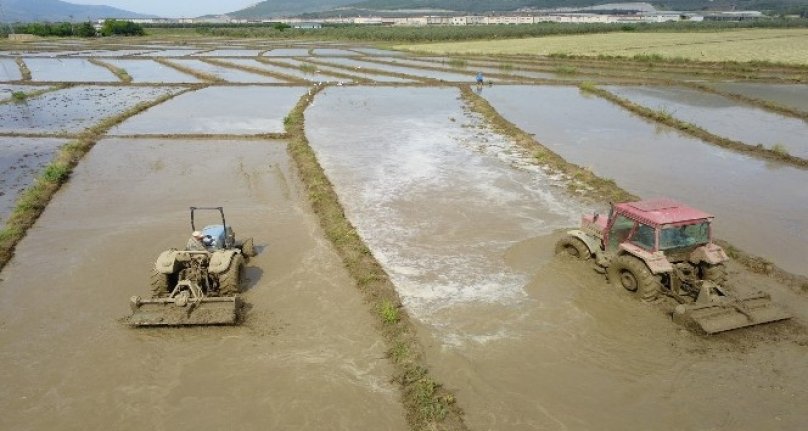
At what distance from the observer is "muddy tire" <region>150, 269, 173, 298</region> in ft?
29.8

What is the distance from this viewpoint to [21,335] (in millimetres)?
8359

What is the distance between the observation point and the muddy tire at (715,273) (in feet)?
28.9

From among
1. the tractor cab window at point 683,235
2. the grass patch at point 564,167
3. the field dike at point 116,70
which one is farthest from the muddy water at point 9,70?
the tractor cab window at point 683,235

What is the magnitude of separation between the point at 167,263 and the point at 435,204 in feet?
22.8

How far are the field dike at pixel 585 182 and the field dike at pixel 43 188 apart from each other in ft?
45.6

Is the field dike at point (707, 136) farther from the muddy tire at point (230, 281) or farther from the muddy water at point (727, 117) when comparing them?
the muddy tire at point (230, 281)

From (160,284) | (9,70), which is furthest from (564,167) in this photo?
(9,70)

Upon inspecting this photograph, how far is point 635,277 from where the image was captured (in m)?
8.92

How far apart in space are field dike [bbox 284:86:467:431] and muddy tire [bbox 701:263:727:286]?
5.00 meters

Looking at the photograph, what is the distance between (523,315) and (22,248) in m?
10.7

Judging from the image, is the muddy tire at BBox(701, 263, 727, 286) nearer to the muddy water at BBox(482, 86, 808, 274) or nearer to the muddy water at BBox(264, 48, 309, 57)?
the muddy water at BBox(482, 86, 808, 274)

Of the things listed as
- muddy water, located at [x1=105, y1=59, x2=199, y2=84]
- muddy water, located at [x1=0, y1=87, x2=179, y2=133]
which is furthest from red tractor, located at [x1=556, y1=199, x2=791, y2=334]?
muddy water, located at [x1=105, y1=59, x2=199, y2=84]

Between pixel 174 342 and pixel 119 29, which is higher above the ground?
pixel 119 29

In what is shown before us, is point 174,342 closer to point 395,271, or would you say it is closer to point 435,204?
point 395,271
